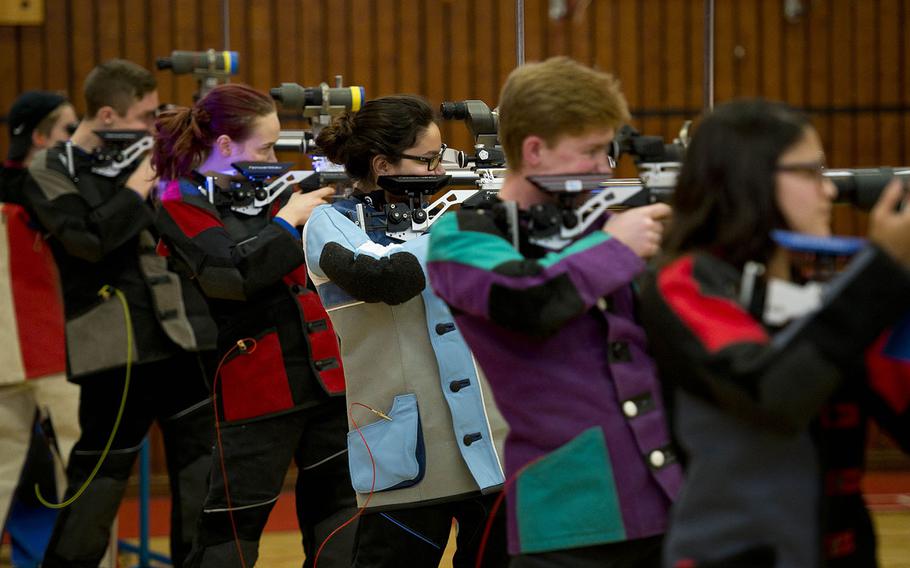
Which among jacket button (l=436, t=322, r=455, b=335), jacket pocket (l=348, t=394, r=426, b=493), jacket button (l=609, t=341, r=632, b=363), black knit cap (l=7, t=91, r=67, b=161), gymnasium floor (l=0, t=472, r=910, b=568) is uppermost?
black knit cap (l=7, t=91, r=67, b=161)

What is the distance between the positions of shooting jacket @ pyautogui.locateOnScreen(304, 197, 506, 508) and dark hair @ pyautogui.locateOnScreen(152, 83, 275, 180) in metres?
0.67

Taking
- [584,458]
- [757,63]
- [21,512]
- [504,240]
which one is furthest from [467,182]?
[757,63]

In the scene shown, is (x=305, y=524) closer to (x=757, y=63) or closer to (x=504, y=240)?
(x=504, y=240)

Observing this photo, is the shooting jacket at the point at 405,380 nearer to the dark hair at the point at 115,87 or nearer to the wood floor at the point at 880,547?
the dark hair at the point at 115,87

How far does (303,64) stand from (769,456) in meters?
4.00

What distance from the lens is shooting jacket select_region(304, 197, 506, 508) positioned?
243cm

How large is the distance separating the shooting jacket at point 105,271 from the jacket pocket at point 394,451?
1.22 metres

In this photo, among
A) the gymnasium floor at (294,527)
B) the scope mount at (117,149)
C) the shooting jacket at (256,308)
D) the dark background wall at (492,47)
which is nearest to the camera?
the shooting jacket at (256,308)

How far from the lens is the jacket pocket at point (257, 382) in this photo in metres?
2.93

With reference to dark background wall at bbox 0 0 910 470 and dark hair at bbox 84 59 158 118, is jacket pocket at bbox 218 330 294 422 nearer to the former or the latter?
dark hair at bbox 84 59 158 118

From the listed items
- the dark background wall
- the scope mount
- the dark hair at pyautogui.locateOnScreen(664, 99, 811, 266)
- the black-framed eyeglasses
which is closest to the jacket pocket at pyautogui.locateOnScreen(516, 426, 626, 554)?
the dark hair at pyautogui.locateOnScreen(664, 99, 811, 266)

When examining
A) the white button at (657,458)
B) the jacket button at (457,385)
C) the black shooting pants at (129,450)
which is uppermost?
the white button at (657,458)

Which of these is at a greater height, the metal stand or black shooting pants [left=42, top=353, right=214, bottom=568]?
black shooting pants [left=42, top=353, right=214, bottom=568]

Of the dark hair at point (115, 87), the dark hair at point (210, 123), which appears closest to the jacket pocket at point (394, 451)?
the dark hair at point (210, 123)
